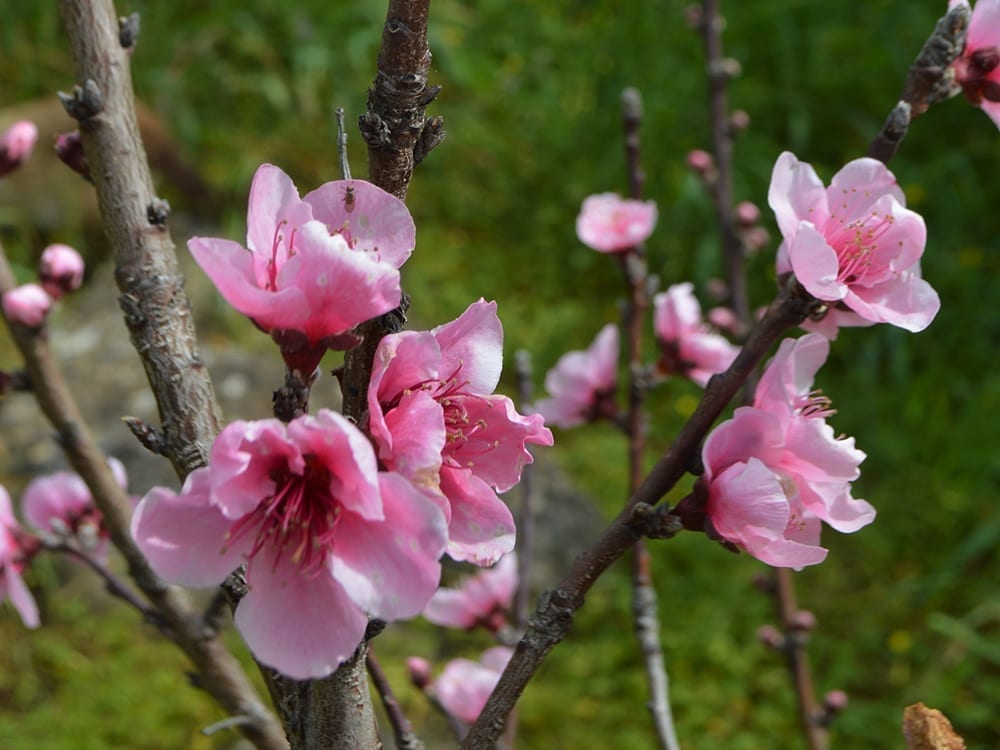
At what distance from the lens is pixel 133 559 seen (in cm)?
102

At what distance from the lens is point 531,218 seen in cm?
384

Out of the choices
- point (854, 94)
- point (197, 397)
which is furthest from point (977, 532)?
point (197, 397)

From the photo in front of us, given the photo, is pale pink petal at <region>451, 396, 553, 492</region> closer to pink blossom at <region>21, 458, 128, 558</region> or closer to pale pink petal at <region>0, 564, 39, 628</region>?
pale pink petal at <region>0, 564, 39, 628</region>

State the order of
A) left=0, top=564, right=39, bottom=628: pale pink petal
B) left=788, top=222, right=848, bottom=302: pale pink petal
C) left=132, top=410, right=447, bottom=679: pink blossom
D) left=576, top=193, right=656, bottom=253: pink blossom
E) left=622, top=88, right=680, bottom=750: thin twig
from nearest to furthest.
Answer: left=132, top=410, right=447, bottom=679: pink blossom → left=788, top=222, right=848, bottom=302: pale pink petal → left=0, top=564, right=39, bottom=628: pale pink petal → left=622, top=88, right=680, bottom=750: thin twig → left=576, top=193, right=656, bottom=253: pink blossom

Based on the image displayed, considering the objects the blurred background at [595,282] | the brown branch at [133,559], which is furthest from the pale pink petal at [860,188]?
the blurred background at [595,282]

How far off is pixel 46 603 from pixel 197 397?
220cm

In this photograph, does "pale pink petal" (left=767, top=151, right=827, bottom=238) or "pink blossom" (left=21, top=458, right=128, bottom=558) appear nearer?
"pale pink petal" (left=767, top=151, right=827, bottom=238)

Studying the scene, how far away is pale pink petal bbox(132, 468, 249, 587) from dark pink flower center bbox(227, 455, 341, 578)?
0.01 meters

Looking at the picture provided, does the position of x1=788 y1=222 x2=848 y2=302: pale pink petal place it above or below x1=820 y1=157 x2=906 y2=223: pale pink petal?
below

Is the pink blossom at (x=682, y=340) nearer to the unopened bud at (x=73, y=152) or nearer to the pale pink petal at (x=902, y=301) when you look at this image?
the pale pink petal at (x=902, y=301)

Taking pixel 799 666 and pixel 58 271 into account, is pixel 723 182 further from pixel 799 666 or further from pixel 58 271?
pixel 58 271

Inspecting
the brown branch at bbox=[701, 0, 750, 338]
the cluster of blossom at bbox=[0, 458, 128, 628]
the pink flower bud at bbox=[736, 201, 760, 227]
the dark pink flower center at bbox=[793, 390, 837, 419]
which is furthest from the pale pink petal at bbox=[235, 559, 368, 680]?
the pink flower bud at bbox=[736, 201, 760, 227]

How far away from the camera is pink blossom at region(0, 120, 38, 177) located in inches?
44.9

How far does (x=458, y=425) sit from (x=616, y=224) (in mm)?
856
